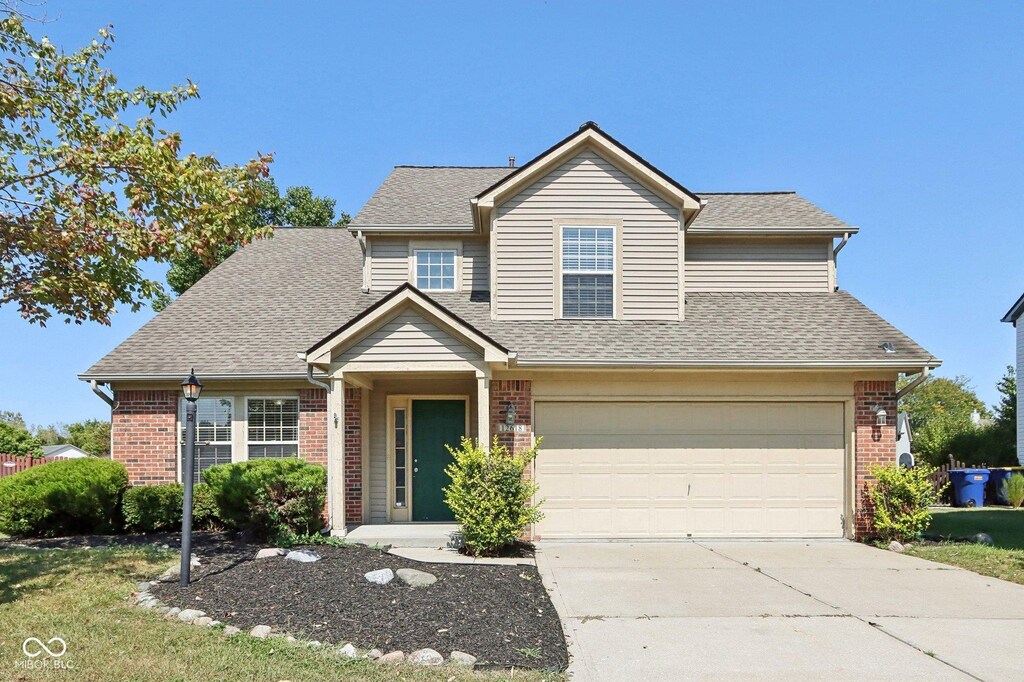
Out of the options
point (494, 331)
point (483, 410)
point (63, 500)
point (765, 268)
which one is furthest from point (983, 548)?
point (63, 500)

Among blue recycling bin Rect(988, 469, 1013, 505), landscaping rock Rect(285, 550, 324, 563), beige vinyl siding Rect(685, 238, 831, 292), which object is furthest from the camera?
blue recycling bin Rect(988, 469, 1013, 505)

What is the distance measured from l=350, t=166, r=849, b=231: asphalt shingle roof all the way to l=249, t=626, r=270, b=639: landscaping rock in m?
9.14

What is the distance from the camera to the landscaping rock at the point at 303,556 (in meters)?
9.54

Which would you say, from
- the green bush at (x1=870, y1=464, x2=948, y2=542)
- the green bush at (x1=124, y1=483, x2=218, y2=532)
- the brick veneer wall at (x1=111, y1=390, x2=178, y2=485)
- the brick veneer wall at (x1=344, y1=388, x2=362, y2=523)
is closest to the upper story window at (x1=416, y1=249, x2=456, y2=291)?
the brick veneer wall at (x1=344, y1=388, x2=362, y2=523)

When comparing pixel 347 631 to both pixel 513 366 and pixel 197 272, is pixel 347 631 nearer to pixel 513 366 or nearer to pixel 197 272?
pixel 513 366

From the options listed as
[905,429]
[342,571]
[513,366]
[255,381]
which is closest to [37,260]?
[255,381]

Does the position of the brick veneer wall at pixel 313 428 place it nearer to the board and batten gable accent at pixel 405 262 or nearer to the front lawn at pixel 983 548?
the board and batten gable accent at pixel 405 262

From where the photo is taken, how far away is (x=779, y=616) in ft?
25.5

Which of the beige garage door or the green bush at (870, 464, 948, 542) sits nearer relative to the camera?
the green bush at (870, 464, 948, 542)

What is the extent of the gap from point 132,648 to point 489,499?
5617 mm

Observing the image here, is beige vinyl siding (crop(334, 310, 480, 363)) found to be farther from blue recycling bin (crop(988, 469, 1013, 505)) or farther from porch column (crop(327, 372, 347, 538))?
blue recycling bin (crop(988, 469, 1013, 505))

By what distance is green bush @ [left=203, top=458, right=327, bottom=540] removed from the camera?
37.9 feet

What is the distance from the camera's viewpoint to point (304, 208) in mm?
30906

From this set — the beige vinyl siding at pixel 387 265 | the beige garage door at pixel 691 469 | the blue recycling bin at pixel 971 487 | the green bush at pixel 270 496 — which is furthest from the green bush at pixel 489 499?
the blue recycling bin at pixel 971 487
